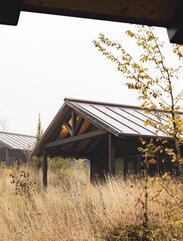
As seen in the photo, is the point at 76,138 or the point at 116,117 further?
the point at 76,138

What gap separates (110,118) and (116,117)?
14.7 inches

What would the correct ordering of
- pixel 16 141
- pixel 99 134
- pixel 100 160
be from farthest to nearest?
pixel 16 141 → pixel 100 160 → pixel 99 134

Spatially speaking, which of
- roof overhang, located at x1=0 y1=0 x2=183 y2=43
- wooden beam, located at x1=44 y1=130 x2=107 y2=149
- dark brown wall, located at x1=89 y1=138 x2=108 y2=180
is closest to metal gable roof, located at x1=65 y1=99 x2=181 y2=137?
wooden beam, located at x1=44 y1=130 x2=107 y2=149

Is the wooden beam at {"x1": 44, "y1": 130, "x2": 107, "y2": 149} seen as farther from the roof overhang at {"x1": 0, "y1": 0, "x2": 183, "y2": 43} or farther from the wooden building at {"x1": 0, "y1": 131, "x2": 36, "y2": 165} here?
the wooden building at {"x1": 0, "y1": 131, "x2": 36, "y2": 165}

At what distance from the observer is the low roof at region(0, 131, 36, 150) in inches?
1055

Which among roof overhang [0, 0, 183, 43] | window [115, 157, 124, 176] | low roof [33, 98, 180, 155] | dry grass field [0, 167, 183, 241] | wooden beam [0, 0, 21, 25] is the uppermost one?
low roof [33, 98, 180, 155]

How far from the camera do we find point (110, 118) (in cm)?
1226

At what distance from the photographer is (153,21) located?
6.77 ft

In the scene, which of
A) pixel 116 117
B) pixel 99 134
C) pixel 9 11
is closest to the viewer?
pixel 9 11

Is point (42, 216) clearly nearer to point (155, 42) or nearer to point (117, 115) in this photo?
point (155, 42)

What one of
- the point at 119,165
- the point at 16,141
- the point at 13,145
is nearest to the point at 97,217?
the point at 119,165

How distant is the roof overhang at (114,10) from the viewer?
1.81 metres

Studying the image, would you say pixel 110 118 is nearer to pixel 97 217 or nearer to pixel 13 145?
pixel 97 217

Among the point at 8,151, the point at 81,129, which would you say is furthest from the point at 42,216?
the point at 8,151
